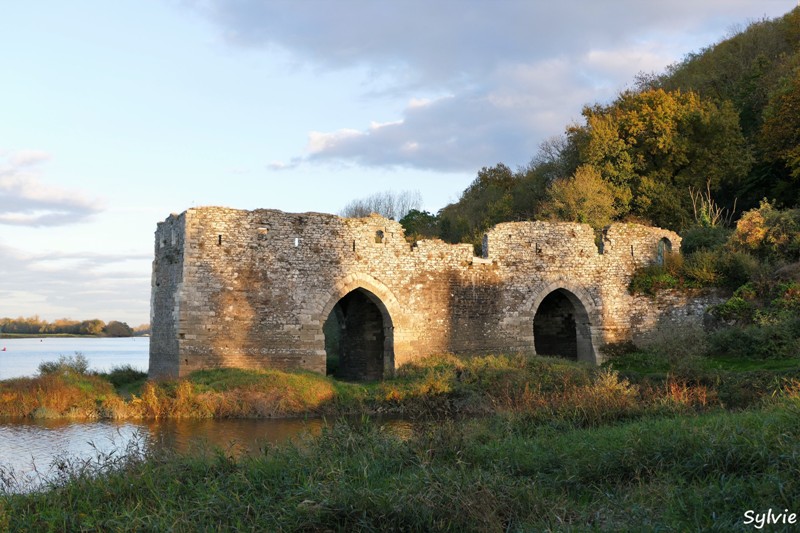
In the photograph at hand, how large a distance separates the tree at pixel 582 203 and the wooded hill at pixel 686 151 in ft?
0.12

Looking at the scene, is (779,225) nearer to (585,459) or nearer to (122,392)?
(585,459)

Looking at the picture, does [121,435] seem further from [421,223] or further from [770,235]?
[421,223]

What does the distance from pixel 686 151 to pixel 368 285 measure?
1613 centimetres

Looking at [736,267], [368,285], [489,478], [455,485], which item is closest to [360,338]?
[368,285]

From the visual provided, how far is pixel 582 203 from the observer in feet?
81.3

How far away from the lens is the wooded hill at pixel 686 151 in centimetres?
2484

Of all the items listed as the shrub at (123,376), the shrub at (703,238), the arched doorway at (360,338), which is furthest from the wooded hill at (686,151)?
the shrub at (123,376)

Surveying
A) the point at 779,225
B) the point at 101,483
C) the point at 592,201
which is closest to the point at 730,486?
the point at 101,483

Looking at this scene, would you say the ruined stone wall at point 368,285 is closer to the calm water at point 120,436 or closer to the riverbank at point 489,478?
the calm water at point 120,436

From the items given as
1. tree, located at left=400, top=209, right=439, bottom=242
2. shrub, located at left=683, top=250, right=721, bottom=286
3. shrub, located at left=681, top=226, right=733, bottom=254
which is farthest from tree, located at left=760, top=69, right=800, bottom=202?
tree, located at left=400, top=209, right=439, bottom=242

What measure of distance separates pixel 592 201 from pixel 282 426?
15.8m

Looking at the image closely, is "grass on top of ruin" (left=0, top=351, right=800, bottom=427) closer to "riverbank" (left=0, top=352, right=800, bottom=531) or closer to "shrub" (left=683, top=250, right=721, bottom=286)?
"riverbank" (left=0, top=352, right=800, bottom=531)

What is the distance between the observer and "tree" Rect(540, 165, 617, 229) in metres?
24.7

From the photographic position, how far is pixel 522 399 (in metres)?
12.5
